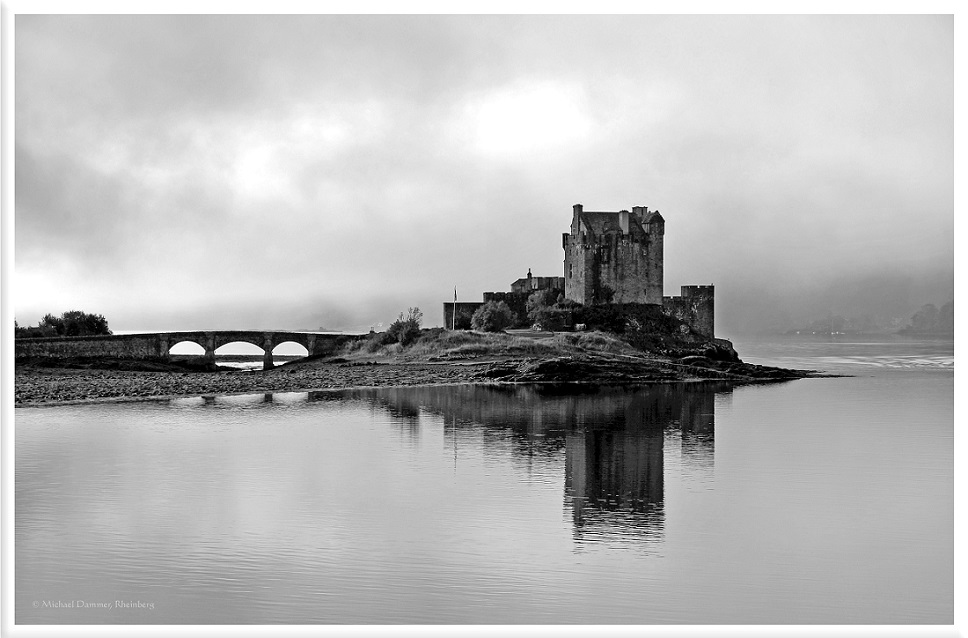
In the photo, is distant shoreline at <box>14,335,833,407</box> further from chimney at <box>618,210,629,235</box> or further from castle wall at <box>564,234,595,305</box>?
chimney at <box>618,210,629,235</box>

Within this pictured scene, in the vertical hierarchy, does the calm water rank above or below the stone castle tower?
below

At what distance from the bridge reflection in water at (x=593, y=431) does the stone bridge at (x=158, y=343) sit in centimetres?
1665

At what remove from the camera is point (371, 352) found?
5256cm

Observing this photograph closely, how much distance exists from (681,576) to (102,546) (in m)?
7.50

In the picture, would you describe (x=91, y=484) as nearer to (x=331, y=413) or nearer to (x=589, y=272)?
(x=331, y=413)

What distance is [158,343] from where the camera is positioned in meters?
→ 50.5

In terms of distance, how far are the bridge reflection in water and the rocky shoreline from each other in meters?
2.29

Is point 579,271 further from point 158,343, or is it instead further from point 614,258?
point 158,343

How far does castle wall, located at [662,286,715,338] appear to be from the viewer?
6191 centimetres

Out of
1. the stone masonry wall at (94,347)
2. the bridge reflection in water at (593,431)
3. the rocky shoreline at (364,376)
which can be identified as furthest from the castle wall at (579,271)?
the stone masonry wall at (94,347)

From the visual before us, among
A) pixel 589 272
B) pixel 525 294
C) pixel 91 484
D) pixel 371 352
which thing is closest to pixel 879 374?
pixel 589 272

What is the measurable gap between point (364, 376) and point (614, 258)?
81.3 ft

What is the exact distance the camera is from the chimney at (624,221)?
6206cm

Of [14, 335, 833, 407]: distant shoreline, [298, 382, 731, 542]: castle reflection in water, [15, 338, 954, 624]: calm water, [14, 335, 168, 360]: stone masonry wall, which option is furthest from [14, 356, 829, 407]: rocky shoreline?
[15, 338, 954, 624]: calm water
